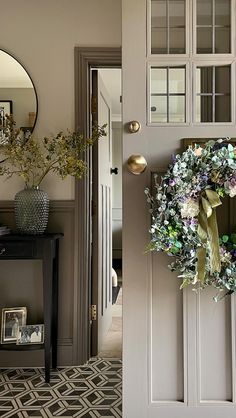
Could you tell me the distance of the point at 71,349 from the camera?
7.87 feet

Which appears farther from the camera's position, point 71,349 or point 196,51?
point 71,349

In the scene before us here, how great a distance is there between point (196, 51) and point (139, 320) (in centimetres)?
105

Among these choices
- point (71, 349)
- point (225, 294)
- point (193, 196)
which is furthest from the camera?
point (71, 349)

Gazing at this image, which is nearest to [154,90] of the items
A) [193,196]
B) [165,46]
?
[165,46]

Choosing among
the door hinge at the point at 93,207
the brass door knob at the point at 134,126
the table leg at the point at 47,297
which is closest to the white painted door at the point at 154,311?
the brass door knob at the point at 134,126

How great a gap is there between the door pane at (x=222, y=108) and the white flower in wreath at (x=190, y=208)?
1.30 feet

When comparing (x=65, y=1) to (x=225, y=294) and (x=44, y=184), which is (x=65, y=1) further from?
(x=225, y=294)

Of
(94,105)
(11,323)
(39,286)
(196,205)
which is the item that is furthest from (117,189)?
(196,205)

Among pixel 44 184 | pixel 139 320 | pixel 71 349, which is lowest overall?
pixel 71 349

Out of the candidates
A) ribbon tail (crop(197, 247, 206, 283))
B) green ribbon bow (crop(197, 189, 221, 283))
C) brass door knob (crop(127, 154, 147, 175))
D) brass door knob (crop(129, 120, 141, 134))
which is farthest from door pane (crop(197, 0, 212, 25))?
ribbon tail (crop(197, 247, 206, 283))

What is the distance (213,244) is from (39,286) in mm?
1524

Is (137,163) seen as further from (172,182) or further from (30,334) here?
(30,334)

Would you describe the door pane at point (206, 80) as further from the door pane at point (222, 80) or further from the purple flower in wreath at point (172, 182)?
the purple flower in wreath at point (172, 182)

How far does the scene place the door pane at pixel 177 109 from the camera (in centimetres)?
139
